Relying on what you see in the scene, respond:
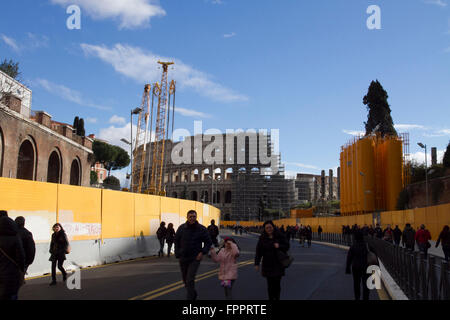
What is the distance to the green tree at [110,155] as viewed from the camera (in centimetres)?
11919

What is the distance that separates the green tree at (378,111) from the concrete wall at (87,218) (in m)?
66.4

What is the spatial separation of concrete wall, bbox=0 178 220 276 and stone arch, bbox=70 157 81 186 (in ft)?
98.1

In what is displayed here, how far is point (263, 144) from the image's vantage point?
118 meters

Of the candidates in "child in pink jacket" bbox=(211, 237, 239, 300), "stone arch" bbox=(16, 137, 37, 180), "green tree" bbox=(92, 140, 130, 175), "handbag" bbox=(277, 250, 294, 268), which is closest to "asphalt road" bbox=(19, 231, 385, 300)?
"child in pink jacket" bbox=(211, 237, 239, 300)

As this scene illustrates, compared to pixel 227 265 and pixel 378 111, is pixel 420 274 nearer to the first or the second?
pixel 227 265

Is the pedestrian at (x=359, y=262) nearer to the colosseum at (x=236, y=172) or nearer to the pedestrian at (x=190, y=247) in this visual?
the pedestrian at (x=190, y=247)

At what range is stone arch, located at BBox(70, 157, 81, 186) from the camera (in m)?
53.0

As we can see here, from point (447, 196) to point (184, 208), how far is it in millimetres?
26522

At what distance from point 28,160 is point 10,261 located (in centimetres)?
3744

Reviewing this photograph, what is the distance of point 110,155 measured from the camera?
4722 inches

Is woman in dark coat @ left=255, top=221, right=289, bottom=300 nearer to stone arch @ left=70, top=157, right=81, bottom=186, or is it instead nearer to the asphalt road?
the asphalt road

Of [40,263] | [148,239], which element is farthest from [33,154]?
[40,263]

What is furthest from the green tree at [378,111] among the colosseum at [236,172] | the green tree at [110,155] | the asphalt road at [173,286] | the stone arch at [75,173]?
the asphalt road at [173,286]
